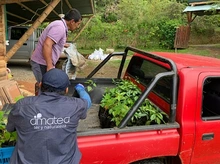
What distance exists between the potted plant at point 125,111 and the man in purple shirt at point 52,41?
3.45 ft

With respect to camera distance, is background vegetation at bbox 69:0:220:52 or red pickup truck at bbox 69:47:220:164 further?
background vegetation at bbox 69:0:220:52

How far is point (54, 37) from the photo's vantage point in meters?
3.30

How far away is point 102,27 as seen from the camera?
19.0 m

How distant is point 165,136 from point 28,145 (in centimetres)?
120

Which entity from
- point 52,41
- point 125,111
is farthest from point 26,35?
point 125,111

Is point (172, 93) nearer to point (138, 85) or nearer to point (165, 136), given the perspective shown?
point (165, 136)

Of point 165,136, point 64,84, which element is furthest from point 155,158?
point 64,84

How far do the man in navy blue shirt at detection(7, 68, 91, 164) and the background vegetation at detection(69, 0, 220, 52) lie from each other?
1686 cm

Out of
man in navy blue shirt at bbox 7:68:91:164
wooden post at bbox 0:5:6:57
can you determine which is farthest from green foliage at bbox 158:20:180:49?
man in navy blue shirt at bbox 7:68:91:164

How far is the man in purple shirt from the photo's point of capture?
3.30m

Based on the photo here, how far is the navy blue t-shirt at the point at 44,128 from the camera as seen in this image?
1.78 metres

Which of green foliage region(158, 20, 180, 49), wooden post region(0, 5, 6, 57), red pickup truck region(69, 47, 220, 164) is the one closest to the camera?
red pickup truck region(69, 47, 220, 164)

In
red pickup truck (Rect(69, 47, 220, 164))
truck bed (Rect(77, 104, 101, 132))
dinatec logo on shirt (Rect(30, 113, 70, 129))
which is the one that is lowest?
truck bed (Rect(77, 104, 101, 132))

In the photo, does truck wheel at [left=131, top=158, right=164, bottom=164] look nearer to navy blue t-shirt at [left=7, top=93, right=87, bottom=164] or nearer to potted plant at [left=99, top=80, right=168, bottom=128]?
potted plant at [left=99, top=80, right=168, bottom=128]
